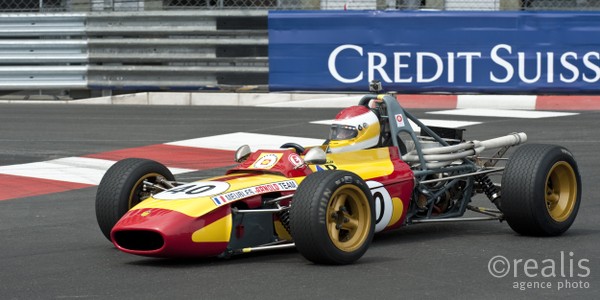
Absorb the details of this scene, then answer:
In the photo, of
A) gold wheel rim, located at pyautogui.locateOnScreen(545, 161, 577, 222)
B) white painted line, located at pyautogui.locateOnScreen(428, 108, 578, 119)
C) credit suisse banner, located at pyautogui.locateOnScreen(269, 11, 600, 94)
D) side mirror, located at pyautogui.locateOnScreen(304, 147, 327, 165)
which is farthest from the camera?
credit suisse banner, located at pyautogui.locateOnScreen(269, 11, 600, 94)

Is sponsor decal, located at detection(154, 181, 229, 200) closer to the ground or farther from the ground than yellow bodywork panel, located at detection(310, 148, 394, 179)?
closer to the ground

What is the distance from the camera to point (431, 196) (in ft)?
27.6

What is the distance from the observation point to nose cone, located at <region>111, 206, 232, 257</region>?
7.03 meters

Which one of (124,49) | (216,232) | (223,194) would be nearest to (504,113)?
(124,49)

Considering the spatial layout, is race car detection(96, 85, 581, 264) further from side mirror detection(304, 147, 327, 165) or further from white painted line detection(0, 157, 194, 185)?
white painted line detection(0, 157, 194, 185)

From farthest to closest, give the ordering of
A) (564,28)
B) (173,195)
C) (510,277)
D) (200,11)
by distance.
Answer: (200,11), (564,28), (173,195), (510,277)

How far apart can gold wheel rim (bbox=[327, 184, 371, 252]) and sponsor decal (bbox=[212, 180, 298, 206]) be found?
0.45 metres

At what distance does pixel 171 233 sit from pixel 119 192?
98cm

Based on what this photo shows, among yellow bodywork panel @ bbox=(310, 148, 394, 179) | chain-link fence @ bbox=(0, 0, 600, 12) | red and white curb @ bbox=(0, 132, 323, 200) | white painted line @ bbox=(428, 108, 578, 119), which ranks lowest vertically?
red and white curb @ bbox=(0, 132, 323, 200)

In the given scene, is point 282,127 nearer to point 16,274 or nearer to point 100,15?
point 100,15

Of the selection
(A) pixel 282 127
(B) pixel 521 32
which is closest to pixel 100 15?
(A) pixel 282 127

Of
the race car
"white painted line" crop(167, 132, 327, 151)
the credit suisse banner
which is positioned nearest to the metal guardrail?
the credit suisse banner

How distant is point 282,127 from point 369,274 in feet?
28.1

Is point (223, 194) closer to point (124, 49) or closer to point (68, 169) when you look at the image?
point (68, 169)
